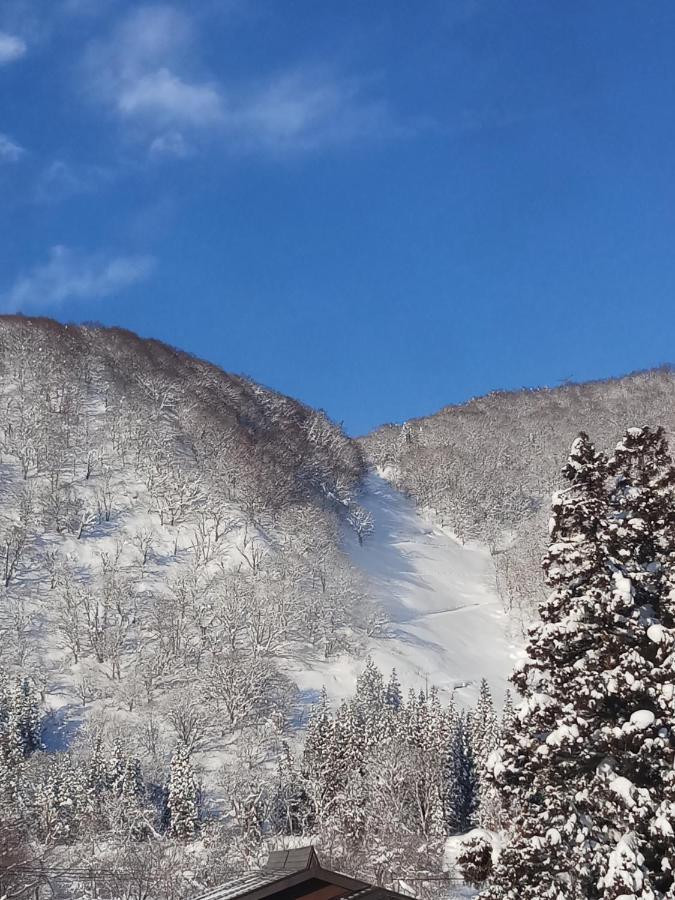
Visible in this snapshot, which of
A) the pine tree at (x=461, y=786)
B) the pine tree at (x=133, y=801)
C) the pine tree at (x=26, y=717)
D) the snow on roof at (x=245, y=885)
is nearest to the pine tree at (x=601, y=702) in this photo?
the snow on roof at (x=245, y=885)

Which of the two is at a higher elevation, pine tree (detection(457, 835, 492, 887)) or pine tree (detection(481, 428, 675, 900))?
pine tree (detection(481, 428, 675, 900))

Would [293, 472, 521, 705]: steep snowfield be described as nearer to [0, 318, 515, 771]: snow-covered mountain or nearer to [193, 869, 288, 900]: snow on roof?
[0, 318, 515, 771]: snow-covered mountain

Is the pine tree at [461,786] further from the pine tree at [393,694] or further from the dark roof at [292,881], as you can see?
the dark roof at [292,881]

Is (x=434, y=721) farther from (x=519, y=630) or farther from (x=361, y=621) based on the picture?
(x=519, y=630)

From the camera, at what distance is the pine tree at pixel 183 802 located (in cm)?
3984

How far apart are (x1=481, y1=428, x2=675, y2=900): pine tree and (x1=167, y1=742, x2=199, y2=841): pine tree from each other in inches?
1380

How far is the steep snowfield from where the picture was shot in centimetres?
6912

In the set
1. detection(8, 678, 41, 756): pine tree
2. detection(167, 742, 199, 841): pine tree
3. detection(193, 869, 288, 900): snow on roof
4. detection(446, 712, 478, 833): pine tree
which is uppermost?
detection(193, 869, 288, 900): snow on roof

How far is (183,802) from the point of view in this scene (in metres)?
41.3

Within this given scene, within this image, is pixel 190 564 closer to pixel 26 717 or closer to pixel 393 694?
pixel 393 694

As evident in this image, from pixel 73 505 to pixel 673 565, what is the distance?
8533 cm

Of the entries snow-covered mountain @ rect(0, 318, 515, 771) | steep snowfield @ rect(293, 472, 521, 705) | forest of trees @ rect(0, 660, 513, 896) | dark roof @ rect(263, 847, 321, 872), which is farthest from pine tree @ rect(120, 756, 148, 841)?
dark roof @ rect(263, 847, 321, 872)

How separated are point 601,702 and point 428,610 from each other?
8147 centimetres

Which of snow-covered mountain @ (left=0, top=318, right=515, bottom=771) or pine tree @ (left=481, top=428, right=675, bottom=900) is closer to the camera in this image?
pine tree @ (left=481, top=428, right=675, bottom=900)
